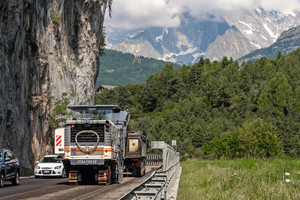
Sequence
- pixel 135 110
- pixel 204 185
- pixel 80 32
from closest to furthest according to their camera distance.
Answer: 1. pixel 204 185
2. pixel 80 32
3. pixel 135 110

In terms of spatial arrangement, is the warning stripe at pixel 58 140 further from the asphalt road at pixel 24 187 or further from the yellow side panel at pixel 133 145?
the yellow side panel at pixel 133 145

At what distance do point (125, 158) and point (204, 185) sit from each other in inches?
356

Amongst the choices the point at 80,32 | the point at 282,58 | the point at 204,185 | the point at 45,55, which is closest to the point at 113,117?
the point at 204,185

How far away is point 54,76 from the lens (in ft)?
153

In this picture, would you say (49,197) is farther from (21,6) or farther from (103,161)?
(21,6)

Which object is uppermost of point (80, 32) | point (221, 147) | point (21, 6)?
point (80, 32)

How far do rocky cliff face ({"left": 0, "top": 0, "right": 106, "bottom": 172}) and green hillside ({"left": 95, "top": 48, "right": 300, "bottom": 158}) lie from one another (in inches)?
1588

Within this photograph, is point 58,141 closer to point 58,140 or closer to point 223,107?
point 58,140

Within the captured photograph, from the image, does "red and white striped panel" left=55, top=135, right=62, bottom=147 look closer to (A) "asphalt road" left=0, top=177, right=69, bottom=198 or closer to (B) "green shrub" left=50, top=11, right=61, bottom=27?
(A) "asphalt road" left=0, top=177, right=69, bottom=198

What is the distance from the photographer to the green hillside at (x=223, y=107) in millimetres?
95113

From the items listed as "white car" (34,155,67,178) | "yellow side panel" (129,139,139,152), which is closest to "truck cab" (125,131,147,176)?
"yellow side panel" (129,139,139,152)

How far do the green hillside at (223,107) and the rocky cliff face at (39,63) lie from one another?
4033 centimetres

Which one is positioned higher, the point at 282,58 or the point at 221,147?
the point at 282,58

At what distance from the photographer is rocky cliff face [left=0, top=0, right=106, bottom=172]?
31.5 metres
